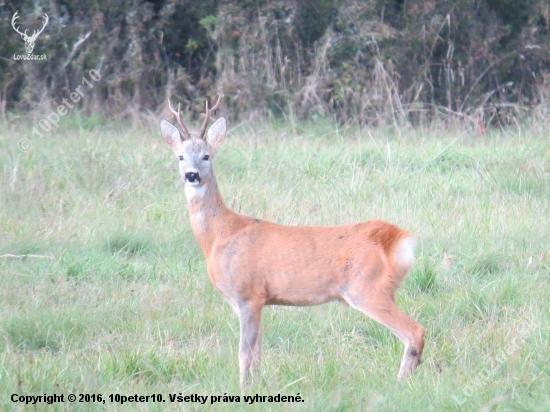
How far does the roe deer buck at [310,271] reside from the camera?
3.78 m

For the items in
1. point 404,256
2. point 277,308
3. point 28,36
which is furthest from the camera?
point 28,36

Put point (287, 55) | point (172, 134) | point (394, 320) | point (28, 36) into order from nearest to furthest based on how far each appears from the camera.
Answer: point (394, 320) → point (172, 134) → point (28, 36) → point (287, 55)

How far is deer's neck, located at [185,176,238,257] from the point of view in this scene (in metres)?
4.21

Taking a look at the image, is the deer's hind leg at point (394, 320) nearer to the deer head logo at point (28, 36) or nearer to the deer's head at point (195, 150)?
the deer's head at point (195, 150)

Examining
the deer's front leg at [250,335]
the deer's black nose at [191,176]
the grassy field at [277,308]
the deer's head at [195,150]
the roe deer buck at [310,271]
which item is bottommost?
the grassy field at [277,308]

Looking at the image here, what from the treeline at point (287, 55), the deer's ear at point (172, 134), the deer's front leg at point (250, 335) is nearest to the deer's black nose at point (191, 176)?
the deer's ear at point (172, 134)

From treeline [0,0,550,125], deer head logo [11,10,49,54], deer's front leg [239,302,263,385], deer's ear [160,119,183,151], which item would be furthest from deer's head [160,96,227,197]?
deer head logo [11,10,49,54]

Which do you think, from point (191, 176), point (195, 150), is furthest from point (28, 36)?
point (191, 176)

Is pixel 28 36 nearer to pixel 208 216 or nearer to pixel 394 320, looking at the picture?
pixel 208 216

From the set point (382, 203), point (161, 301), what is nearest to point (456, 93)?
point (382, 203)

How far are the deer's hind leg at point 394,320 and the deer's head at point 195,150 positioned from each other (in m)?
1.06

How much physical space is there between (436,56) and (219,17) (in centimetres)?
353

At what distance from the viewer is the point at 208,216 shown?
14.0 feet

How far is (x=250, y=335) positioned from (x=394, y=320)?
685 mm
